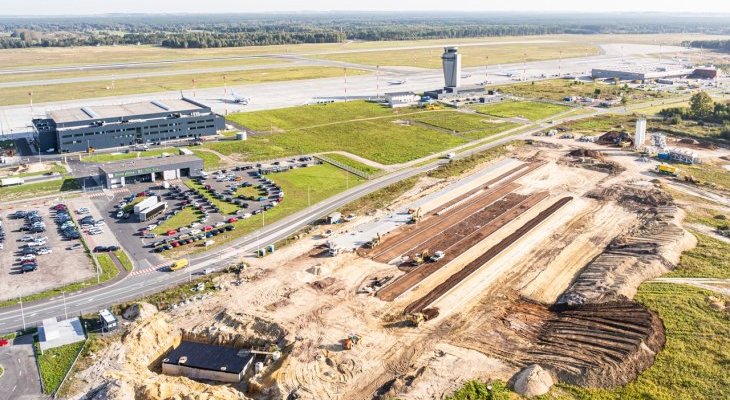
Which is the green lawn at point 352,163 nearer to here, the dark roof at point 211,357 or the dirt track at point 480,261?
the dirt track at point 480,261

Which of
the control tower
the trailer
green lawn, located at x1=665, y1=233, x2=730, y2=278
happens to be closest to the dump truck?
the trailer

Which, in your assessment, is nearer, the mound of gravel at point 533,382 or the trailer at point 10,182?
the mound of gravel at point 533,382

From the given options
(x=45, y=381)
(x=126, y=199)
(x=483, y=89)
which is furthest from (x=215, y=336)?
(x=483, y=89)

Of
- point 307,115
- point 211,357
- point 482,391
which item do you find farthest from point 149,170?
point 482,391

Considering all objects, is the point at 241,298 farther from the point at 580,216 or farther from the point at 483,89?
the point at 483,89

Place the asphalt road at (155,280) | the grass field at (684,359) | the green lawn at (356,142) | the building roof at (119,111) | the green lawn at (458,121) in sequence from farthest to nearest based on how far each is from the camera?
the green lawn at (458,121) < the building roof at (119,111) < the green lawn at (356,142) < the asphalt road at (155,280) < the grass field at (684,359)

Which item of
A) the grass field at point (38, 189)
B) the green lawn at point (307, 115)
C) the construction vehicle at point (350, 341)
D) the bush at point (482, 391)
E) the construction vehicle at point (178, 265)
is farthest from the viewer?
the green lawn at point (307, 115)

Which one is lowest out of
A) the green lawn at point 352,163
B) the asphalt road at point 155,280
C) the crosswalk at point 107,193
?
the asphalt road at point 155,280

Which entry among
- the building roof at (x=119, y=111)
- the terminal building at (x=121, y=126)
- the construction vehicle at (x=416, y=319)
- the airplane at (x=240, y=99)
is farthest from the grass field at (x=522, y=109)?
the construction vehicle at (x=416, y=319)

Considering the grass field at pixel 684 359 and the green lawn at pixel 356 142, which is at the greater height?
the green lawn at pixel 356 142
